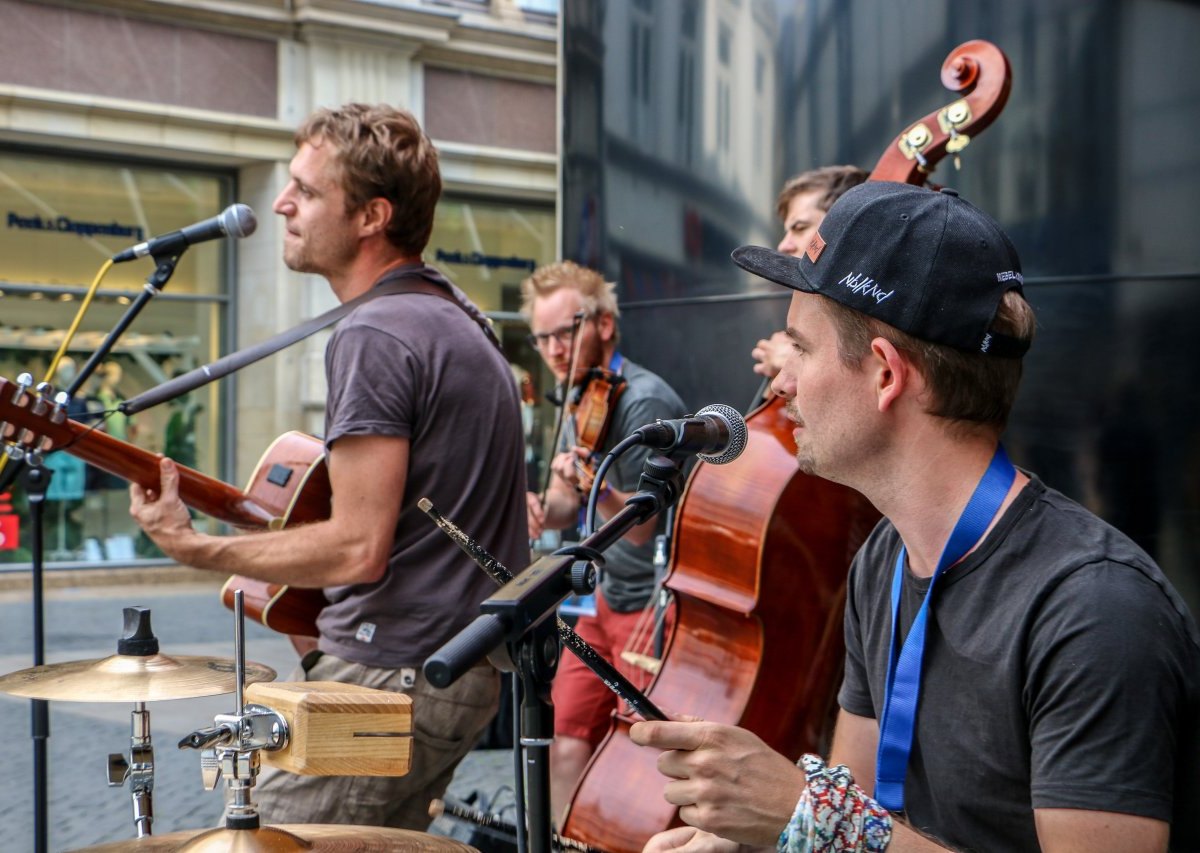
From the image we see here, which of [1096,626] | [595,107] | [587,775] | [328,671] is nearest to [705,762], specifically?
[1096,626]

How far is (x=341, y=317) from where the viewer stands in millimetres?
3094

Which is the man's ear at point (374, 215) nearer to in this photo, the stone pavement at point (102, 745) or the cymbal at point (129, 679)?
the cymbal at point (129, 679)

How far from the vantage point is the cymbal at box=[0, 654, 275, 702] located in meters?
2.22

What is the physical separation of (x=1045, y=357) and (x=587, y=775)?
6.74 ft

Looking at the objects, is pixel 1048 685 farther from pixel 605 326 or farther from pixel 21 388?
pixel 605 326

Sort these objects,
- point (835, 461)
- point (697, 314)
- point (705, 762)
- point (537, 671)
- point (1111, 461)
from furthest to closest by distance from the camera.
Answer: point (697, 314) < point (1111, 461) < point (835, 461) < point (705, 762) < point (537, 671)

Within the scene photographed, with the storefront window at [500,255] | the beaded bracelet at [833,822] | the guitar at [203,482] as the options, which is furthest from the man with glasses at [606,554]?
the storefront window at [500,255]

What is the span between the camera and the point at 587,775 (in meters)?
3.22

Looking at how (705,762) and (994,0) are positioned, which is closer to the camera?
(705,762)

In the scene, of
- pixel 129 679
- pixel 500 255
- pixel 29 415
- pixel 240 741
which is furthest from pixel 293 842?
pixel 500 255

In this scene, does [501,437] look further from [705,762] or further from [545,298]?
[545,298]

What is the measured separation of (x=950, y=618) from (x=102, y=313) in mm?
10446

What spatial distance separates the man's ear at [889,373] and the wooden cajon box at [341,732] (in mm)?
793

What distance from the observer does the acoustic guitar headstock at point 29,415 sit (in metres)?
2.98
